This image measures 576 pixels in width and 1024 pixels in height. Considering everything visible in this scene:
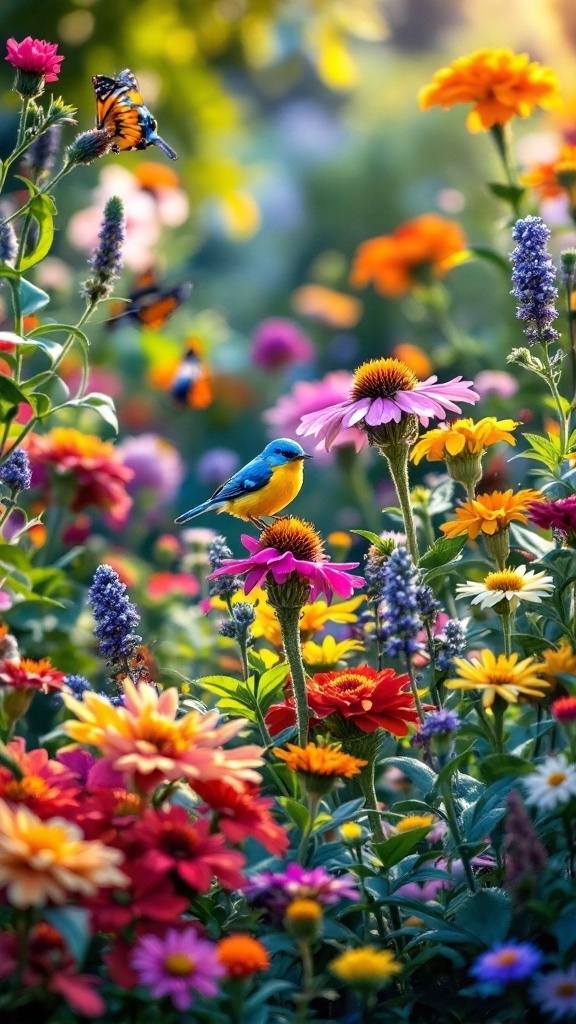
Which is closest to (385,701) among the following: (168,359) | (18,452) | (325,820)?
(325,820)

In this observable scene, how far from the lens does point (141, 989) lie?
804 mm

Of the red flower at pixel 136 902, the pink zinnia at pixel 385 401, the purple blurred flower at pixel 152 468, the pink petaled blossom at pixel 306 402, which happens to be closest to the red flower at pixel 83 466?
the pink petaled blossom at pixel 306 402

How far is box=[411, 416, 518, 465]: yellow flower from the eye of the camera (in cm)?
117

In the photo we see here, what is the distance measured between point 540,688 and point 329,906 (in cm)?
28

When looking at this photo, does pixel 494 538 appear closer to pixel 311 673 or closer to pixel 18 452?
pixel 311 673

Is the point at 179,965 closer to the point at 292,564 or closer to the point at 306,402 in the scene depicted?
the point at 292,564

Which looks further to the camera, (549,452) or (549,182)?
(549,182)

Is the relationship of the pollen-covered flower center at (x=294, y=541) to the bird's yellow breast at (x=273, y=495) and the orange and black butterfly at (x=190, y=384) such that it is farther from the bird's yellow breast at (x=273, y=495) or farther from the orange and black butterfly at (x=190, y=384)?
the orange and black butterfly at (x=190, y=384)

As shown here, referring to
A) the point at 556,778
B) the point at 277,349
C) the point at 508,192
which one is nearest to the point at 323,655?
the point at 556,778

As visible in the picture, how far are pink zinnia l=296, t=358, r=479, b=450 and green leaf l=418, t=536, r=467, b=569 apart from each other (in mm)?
118

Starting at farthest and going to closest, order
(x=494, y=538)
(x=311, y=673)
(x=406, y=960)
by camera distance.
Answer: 1. (x=311, y=673)
2. (x=494, y=538)
3. (x=406, y=960)

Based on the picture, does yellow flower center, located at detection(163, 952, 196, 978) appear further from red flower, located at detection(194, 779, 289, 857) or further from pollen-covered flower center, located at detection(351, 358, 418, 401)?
pollen-covered flower center, located at detection(351, 358, 418, 401)

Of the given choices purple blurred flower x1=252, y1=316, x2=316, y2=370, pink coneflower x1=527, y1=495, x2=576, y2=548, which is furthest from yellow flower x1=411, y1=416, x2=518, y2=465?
purple blurred flower x1=252, y1=316, x2=316, y2=370

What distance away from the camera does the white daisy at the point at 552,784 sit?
866 mm
